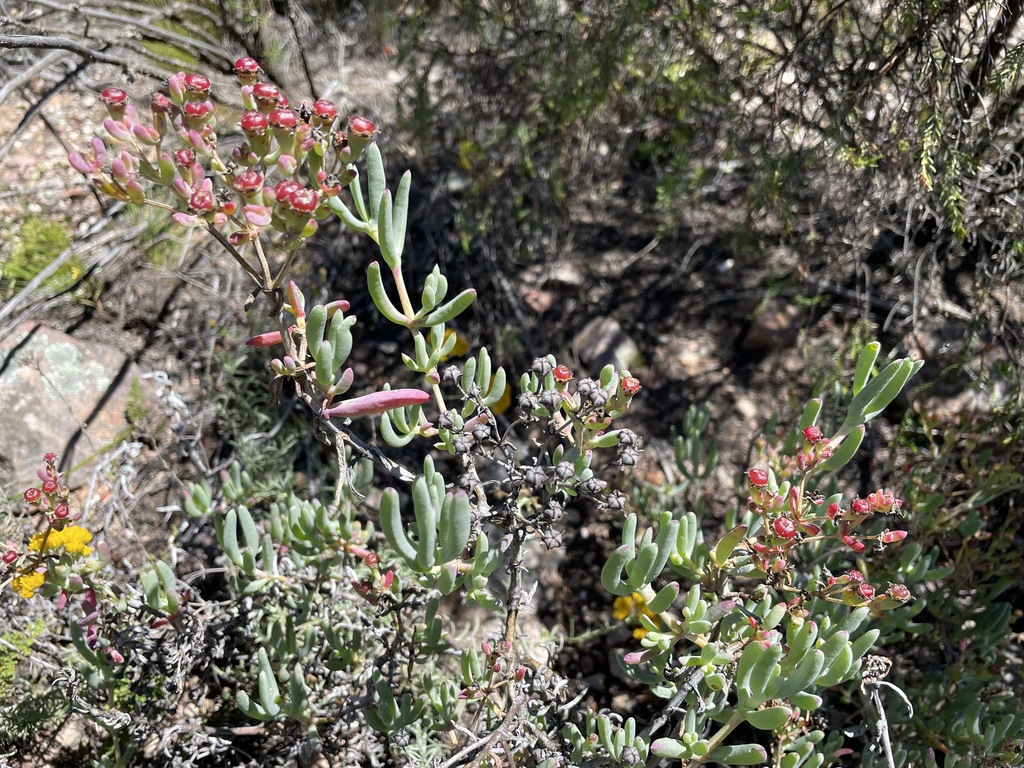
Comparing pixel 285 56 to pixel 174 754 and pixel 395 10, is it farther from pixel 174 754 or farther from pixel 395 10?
pixel 174 754

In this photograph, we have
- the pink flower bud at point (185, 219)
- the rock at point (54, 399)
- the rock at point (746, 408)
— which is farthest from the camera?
the rock at point (746, 408)

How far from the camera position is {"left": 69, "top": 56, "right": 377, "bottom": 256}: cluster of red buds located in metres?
1.13

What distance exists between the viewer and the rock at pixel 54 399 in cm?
270

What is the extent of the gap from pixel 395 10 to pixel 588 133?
124 cm

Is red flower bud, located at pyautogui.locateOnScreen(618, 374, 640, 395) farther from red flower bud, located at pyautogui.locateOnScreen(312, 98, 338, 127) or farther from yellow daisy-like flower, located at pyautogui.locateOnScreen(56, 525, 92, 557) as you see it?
yellow daisy-like flower, located at pyautogui.locateOnScreen(56, 525, 92, 557)

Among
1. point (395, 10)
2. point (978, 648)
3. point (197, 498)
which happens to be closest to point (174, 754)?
point (197, 498)

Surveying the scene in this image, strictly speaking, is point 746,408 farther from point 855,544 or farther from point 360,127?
point 360,127

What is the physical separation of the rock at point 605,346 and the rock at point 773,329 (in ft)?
1.62

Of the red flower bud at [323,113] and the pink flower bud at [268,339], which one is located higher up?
the red flower bud at [323,113]

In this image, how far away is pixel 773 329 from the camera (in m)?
3.17

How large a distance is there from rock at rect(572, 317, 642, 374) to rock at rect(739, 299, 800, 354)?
0.49 m

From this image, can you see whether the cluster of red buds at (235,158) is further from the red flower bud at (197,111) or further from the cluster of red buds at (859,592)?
the cluster of red buds at (859,592)

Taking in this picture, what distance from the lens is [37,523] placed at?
2.55 metres

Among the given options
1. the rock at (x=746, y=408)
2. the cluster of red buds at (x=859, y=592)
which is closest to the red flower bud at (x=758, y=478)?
the cluster of red buds at (x=859, y=592)
